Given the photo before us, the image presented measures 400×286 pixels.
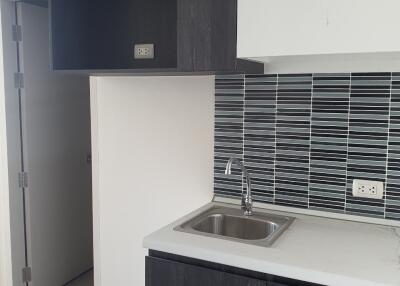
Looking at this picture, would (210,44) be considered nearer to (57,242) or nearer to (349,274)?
(349,274)

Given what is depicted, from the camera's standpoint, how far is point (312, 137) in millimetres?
1924

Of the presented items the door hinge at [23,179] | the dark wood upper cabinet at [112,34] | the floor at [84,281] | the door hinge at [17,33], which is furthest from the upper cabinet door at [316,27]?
the floor at [84,281]

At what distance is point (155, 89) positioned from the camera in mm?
2271

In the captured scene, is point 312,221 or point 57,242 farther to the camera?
point 57,242

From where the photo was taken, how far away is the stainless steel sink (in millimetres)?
1878

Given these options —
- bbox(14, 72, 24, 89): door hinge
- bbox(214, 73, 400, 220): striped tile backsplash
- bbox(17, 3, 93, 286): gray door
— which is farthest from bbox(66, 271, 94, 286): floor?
bbox(214, 73, 400, 220): striped tile backsplash

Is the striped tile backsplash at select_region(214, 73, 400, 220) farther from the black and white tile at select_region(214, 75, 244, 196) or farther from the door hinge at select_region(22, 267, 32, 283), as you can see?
the door hinge at select_region(22, 267, 32, 283)

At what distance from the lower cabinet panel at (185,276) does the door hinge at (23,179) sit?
1.62 m

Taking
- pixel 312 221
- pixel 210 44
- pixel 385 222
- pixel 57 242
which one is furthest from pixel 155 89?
pixel 57 242

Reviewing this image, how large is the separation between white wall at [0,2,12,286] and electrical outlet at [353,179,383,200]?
2226mm

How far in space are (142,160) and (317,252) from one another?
1.17m

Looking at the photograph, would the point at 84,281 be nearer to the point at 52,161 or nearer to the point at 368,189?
the point at 52,161

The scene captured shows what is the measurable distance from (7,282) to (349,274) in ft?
8.17

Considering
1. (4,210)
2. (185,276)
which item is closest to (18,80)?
(4,210)
